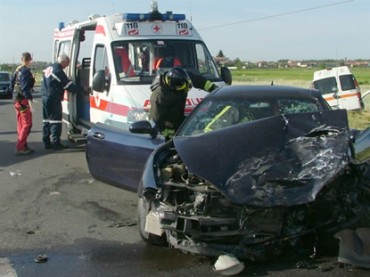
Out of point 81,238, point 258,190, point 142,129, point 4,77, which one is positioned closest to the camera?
point 258,190

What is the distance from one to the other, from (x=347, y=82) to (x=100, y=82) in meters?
13.7

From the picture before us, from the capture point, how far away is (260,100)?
237 inches

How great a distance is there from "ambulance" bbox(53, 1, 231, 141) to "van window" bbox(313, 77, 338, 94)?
12.0 metres

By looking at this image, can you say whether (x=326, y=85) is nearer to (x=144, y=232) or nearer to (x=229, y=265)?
(x=144, y=232)

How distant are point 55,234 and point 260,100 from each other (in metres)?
2.62

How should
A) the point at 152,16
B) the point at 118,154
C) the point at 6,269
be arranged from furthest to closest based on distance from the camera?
1. the point at 152,16
2. the point at 118,154
3. the point at 6,269

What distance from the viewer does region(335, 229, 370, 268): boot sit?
4.26 metres

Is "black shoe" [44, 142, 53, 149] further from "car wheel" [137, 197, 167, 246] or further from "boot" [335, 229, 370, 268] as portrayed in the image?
"boot" [335, 229, 370, 268]

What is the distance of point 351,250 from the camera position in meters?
4.30

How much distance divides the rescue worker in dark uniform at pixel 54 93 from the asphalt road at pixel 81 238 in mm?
2158

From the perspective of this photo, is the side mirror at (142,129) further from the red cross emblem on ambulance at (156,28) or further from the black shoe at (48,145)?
the black shoe at (48,145)

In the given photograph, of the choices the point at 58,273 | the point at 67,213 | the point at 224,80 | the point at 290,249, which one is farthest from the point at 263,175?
the point at 224,80

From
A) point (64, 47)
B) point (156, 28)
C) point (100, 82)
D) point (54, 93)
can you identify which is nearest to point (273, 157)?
point (100, 82)

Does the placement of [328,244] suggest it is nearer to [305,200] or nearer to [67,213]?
[305,200]
